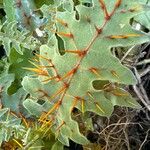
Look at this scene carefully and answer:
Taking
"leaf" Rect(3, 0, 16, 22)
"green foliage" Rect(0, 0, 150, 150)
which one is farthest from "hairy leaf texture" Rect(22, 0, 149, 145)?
"leaf" Rect(3, 0, 16, 22)

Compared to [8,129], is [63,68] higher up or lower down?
higher up

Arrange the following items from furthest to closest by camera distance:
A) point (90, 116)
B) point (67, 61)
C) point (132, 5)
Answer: point (90, 116)
point (67, 61)
point (132, 5)

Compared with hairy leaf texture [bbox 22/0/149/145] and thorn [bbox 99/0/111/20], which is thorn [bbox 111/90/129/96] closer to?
hairy leaf texture [bbox 22/0/149/145]

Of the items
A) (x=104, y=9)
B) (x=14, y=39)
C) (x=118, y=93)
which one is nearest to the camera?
(x=104, y=9)

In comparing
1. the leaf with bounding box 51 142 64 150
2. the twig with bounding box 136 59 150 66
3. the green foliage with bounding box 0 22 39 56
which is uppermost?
the green foliage with bounding box 0 22 39 56

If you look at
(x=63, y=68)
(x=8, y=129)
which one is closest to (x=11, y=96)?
(x=8, y=129)

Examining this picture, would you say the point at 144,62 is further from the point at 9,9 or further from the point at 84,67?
the point at 9,9

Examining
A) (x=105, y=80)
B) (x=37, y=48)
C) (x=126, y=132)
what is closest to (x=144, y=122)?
(x=126, y=132)

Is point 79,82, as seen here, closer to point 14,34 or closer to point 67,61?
point 67,61
